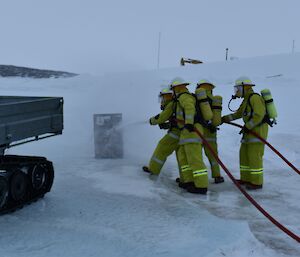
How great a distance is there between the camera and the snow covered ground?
436cm

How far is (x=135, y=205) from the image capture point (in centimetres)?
576

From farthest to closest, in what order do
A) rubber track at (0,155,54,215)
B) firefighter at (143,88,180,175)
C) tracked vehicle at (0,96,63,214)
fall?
1. firefighter at (143,88,180,175)
2. rubber track at (0,155,54,215)
3. tracked vehicle at (0,96,63,214)

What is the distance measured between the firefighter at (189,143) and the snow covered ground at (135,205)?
25 centimetres

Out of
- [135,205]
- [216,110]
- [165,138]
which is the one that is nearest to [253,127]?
[216,110]

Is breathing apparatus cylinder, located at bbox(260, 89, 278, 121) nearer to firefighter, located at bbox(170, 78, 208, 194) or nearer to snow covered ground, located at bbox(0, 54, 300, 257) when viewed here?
firefighter, located at bbox(170, 78, 208, 194)

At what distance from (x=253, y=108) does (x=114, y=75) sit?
5.96 meters

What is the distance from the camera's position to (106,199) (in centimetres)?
602

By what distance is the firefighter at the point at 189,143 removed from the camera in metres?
6.50

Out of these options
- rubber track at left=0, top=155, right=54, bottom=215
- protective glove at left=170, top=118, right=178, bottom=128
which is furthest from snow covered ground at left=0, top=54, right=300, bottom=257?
protective glove at left=170, top=118, right=178, bottom=128

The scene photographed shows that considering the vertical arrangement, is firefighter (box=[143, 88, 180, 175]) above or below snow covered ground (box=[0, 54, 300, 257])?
above

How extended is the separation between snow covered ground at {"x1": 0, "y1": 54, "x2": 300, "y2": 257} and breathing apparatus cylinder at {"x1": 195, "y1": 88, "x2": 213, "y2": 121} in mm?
1237

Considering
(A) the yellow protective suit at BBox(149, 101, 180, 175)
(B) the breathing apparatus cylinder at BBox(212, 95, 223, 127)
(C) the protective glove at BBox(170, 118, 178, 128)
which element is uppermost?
(B) the breathing apparatus cylinder at BBox(212, 95, 223, 127)

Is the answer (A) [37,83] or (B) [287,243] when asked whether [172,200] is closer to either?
(B) [287,243]

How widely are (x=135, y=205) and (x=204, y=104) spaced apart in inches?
79.1
